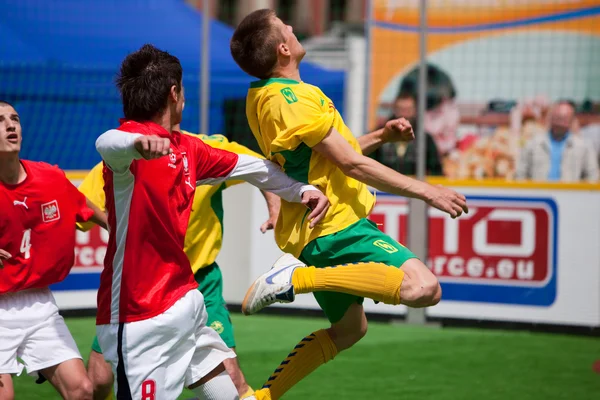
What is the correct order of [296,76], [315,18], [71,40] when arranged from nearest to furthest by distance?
[296,76]
[71,40]
[315,18]

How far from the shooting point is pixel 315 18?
33.2 m

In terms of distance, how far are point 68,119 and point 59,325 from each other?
6312mm

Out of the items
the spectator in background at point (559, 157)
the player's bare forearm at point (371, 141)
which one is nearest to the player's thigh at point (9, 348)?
the player's bare forearm at point (371, 141)

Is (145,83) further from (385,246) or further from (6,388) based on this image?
(6,388)

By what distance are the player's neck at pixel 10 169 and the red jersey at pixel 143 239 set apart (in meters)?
1.05

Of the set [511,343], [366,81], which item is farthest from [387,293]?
[366,81]

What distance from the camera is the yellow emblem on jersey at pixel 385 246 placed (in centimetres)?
475

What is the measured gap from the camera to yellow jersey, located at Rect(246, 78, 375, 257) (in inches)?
184

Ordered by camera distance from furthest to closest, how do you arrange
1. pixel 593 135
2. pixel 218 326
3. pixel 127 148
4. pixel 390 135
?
pixel 593 135
pixel 218 326
pixel 390 135
pixel 127 148

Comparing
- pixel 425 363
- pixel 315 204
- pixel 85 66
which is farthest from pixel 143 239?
pixel 85 66

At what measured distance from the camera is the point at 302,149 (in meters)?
4.79

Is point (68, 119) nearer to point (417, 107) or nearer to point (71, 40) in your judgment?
point (71, 40)

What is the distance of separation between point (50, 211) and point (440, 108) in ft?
19.6

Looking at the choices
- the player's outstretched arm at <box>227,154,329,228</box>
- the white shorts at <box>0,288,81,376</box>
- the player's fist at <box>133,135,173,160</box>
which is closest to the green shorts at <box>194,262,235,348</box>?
the white shorts at <box>0,288,81,376</box>
